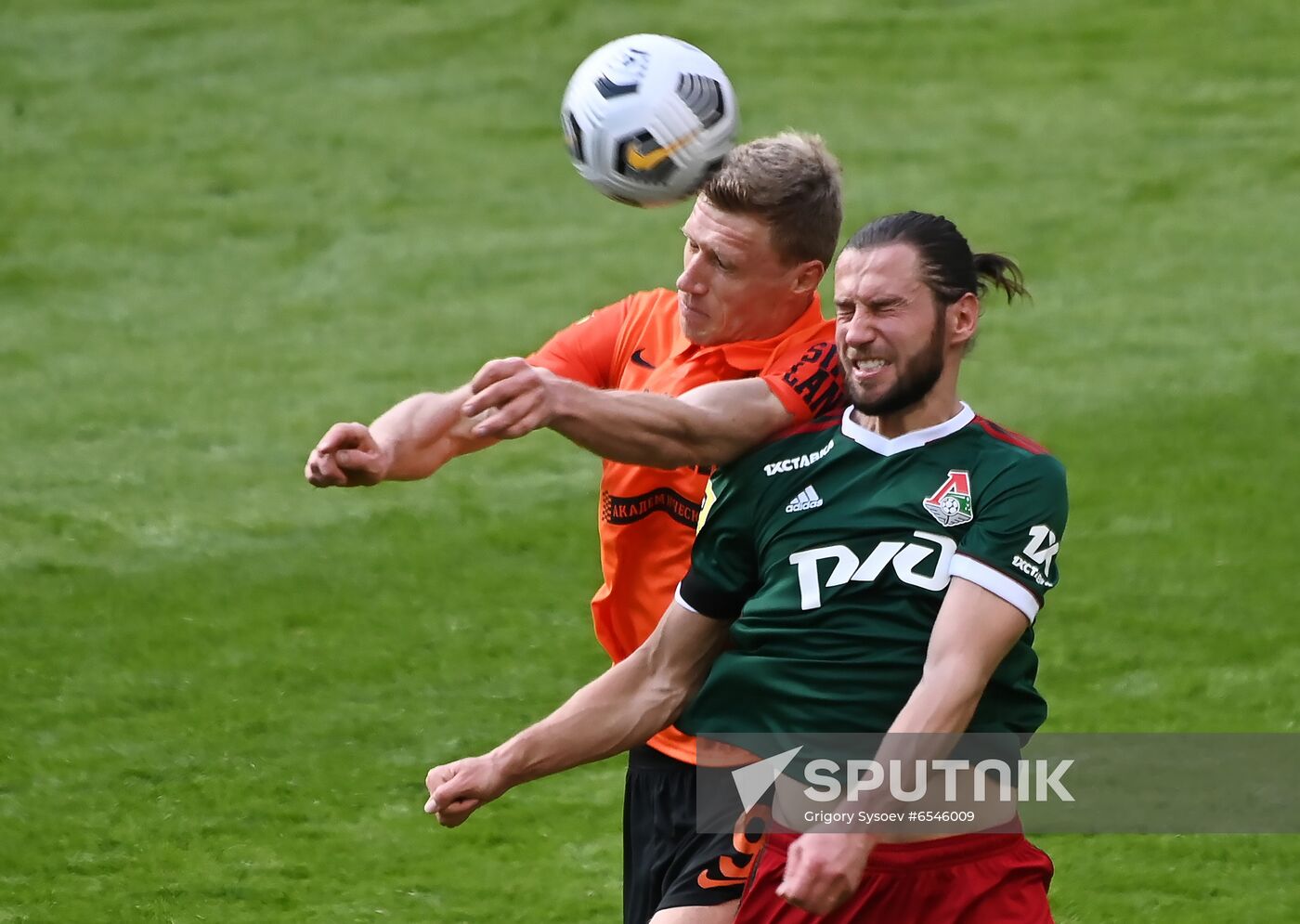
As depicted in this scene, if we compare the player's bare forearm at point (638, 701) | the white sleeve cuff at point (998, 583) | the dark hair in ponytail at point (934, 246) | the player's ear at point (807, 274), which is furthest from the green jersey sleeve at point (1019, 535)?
the player's ear at point (807, 274)

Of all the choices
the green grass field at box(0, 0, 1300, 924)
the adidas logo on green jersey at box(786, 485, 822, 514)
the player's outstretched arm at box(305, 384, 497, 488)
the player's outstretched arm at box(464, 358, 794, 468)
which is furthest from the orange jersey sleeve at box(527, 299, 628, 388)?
the green grass field at box(0, 0, 1300, 924)

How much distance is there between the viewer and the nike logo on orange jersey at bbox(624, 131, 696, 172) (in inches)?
183

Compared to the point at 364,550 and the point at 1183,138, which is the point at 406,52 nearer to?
the point at 1183,138

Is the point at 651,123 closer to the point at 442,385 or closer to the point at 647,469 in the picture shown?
A: the point at 647,469

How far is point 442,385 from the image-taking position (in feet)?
36.9

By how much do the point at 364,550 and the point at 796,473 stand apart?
224 inches

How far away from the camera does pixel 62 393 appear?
11359 mm

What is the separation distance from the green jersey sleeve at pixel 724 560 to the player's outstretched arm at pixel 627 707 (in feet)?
0.14

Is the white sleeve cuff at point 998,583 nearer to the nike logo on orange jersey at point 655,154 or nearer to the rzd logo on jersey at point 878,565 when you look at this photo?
the rzd logo on jersey at point 878,565

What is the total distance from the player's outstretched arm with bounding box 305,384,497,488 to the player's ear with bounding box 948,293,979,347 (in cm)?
91

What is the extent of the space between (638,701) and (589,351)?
1096 mm

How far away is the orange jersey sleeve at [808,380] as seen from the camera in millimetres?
4047

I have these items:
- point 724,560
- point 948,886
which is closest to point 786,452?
point 724,560

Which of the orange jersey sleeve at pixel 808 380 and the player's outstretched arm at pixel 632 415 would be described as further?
the orange jersey sleeve at pixel 808 380
